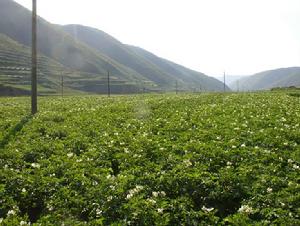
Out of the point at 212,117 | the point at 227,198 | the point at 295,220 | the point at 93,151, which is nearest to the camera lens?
the point at 295,220

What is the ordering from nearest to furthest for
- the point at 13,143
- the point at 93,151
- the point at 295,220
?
the point at 295,220, the point at 93,151, the point at 13,143

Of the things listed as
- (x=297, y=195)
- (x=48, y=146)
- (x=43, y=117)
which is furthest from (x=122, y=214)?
(x=43, y=117)

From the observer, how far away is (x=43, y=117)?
922 inches

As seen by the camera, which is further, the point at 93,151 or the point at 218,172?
the point at 93,151

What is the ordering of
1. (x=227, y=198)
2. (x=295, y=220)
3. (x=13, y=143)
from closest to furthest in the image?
(x=295, y=220) → (x=227, y=198) → (x=13, y=143)

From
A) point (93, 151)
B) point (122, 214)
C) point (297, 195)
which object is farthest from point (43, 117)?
point (297, 195)

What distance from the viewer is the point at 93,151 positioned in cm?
1534

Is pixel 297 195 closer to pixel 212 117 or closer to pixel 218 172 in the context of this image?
pixel 218 172

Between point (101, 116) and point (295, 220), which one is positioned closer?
point (295, 220)

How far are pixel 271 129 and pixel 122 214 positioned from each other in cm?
999

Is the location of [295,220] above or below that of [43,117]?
below

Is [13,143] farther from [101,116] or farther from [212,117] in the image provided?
[212,117]

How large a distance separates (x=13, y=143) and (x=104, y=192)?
23.8 feet

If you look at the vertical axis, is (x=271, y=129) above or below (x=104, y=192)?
above
